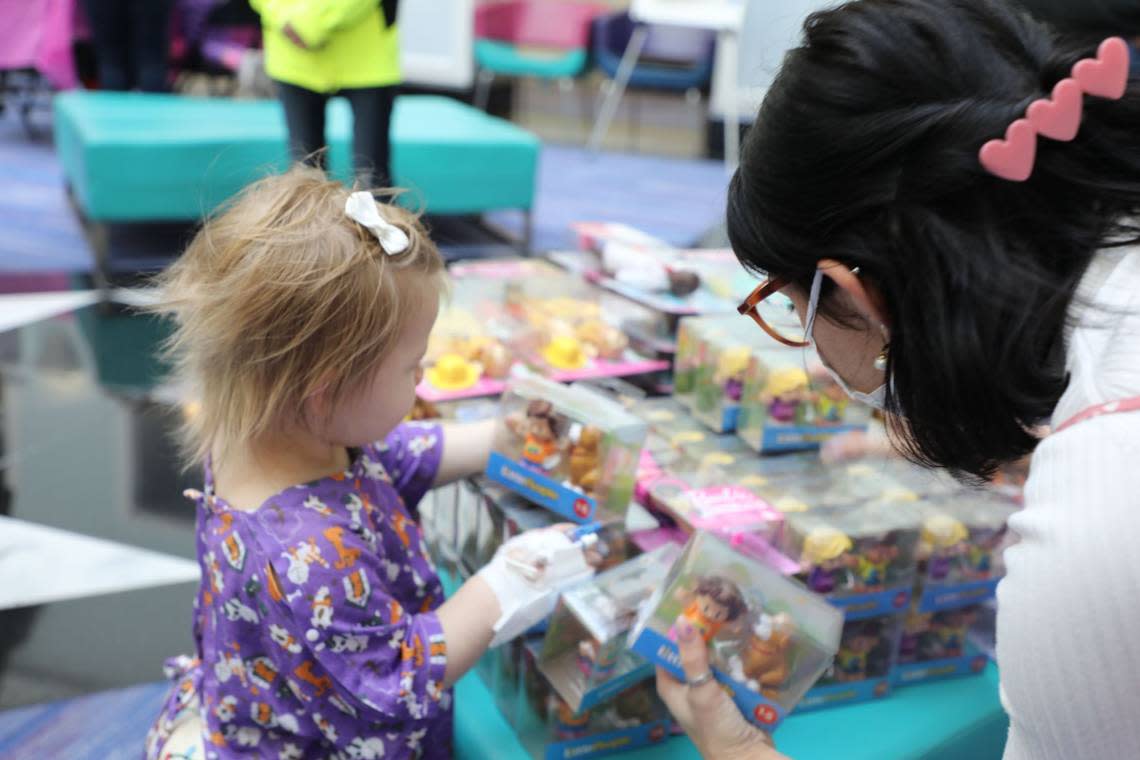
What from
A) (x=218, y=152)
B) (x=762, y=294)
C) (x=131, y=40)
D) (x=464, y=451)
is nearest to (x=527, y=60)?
(x=131, y=40)

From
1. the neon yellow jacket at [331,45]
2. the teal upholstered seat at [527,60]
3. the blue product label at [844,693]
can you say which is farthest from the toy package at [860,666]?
the teal upholstered seat at [527,60]

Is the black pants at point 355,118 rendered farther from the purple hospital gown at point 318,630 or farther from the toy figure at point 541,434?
the purple hospital gown at point 318,630

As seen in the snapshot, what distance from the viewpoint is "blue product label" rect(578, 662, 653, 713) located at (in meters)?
0.93

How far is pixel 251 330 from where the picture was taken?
0.81 meters

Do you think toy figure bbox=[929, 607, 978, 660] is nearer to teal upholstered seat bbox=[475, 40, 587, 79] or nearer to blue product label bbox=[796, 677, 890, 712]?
blue product label bbox=[796, 677, 890, 712]

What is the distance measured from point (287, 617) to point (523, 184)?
2694 millimetres

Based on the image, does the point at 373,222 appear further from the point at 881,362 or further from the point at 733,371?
the point at 733,371

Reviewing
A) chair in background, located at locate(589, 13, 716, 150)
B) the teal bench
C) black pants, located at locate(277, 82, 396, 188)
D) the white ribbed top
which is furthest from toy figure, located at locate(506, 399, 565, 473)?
chair in background, located at locate(589, 13, 716, 150)

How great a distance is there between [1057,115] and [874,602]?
2.13ft

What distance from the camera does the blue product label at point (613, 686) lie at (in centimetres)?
93

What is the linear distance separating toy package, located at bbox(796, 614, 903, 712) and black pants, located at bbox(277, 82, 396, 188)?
155 centimetres

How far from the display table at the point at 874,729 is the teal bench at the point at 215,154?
1788mm

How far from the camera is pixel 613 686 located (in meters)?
0.94

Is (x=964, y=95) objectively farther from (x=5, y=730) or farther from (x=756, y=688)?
(x=5, y=730)
